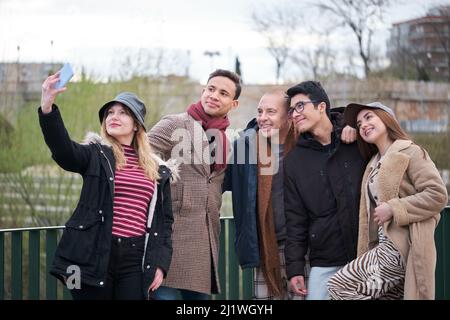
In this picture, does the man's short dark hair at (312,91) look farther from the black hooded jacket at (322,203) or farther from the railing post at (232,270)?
the railing post at (232,270)

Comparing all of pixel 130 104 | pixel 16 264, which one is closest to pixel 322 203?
pixel 130 104

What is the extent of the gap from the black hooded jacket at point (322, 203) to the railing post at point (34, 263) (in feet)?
5.89

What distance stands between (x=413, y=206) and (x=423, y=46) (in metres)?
13.6

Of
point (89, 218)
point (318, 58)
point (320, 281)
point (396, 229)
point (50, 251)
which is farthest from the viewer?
point (318, 58)

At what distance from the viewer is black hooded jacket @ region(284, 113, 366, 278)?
4441 millimetres

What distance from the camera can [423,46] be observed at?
1727 centimetres

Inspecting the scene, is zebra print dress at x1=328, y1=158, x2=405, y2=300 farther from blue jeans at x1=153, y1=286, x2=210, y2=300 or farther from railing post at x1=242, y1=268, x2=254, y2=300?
railing post at x1=242, y1=268, x2=254, y2=300

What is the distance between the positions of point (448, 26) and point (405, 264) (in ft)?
43.5

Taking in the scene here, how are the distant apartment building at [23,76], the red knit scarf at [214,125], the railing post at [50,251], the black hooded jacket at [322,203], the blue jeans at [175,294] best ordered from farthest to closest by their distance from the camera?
the distant apartment building at [23,76]
the railing post at [50,251]
the red knit scarf at [214,125]
the blue jeans at [175,294]
the black hooded jacket at [322,203]

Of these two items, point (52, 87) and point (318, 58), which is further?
point (318, 58)

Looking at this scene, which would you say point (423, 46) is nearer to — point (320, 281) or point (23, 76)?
point (23, 76)

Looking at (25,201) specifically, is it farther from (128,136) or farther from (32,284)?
(128,136)

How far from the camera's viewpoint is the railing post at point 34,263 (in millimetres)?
5465

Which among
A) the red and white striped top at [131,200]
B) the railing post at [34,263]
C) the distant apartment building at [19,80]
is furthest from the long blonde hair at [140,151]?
the distant apartment building at [19,80]
